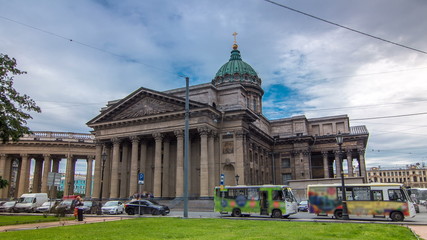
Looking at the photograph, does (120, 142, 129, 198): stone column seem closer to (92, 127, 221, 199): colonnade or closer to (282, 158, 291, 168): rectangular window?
(92, 127, 221, 199): colonnade

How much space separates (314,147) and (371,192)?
137 ft

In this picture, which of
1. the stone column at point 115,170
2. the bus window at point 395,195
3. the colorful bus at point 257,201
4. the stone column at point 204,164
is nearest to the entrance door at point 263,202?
the colorful bus at point 257,201

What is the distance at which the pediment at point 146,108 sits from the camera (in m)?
46.7

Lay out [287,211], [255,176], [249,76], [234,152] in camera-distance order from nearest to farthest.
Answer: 1. [287,211]
2. [234,152]
3. [255,176]
4. [249,76]

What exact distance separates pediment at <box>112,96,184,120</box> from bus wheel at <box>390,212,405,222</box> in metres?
27.3

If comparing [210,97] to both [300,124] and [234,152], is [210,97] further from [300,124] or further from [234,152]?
[300,124]

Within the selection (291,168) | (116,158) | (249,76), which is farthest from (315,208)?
(249,76)

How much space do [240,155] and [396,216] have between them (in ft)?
73.5

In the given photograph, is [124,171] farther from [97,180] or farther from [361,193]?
[361,193]

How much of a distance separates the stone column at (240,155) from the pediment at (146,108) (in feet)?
27.1

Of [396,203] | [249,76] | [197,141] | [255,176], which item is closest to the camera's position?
[396,203]

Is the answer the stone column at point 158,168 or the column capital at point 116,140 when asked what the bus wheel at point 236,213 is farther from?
the column capital at point 116,140

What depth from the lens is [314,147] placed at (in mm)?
68062

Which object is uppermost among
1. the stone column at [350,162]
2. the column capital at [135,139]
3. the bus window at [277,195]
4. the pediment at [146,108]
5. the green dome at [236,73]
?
the green dome at [236,73]
